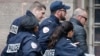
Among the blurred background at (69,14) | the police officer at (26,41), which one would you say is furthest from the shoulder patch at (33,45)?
the blurred background at (69,14)

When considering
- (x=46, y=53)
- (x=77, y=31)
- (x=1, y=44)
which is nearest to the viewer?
(x=46, y=53)

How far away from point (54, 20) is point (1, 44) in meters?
2.98

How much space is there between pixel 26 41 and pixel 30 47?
123mm

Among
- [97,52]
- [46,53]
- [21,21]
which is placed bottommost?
[97,52]

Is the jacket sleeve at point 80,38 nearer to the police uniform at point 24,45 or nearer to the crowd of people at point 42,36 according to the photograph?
the crowd of people at point 42,36

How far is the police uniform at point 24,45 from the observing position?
6.86 meters

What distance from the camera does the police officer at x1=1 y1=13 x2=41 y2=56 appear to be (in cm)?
687

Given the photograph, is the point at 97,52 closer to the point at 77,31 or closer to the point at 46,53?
the point at 77,31

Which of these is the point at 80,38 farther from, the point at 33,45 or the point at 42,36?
the point at 33,45

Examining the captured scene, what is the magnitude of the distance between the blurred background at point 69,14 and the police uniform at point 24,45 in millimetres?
3258

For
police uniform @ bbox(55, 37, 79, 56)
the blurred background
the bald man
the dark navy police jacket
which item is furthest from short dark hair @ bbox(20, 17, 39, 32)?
the blurred background

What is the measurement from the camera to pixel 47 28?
769 cm

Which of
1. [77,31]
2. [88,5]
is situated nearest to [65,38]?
[77,31]

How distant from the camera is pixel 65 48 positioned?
684 centimetres
